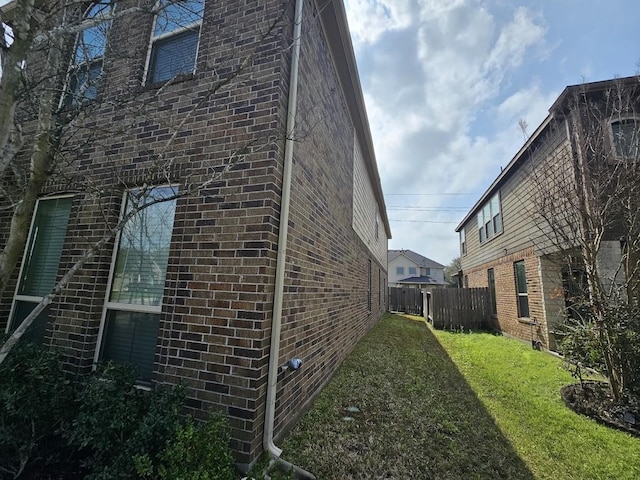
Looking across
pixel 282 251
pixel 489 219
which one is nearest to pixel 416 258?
pixel 489 219

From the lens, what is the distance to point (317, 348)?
4.09 m

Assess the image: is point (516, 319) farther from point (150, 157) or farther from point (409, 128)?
point (150, 157)

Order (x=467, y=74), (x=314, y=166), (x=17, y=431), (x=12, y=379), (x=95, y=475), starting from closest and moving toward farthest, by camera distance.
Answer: (x=95, y=475)
(x=17, y=431)
(x=12, y=379)
(x=314, y=166)
(x=467, y=74)

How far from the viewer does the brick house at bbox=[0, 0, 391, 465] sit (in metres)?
2.61

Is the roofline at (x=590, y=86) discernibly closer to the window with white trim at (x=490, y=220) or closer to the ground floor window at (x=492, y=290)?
the window with white trim at (x=490, y=220)

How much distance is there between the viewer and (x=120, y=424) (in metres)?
2.07

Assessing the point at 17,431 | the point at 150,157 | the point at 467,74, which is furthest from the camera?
the point at 467,74

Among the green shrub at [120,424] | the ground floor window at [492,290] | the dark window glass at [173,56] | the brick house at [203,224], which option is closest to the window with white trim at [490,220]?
the ground floor window at [492,290]

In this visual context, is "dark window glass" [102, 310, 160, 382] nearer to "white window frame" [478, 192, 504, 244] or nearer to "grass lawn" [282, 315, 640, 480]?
"grass lawn" [282, 315, 640, 480]

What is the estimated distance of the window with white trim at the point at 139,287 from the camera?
304cm

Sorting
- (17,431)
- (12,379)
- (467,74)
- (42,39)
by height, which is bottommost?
(17,431)

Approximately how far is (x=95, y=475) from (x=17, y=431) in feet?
2.76

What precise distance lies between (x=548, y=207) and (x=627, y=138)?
6.57 ft

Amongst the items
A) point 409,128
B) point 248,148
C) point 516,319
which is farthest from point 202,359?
point 409,128
